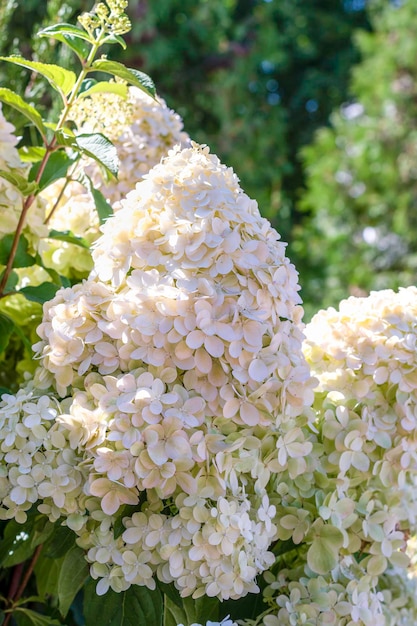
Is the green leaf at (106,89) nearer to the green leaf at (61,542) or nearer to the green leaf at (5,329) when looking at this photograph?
the green leaf at (5,329)

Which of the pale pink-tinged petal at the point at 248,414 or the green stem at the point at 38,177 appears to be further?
the green stem at the point at 38,177

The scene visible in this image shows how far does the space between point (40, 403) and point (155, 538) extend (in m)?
0.13

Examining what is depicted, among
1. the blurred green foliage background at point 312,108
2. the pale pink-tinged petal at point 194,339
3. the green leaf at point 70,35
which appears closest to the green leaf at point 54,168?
the green leaf at point 70,35

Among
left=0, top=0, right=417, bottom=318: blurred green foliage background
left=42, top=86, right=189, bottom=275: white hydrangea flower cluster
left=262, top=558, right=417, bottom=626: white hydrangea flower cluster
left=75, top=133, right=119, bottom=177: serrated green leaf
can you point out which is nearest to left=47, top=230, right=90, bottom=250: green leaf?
left=42, top=86, right=189, bottom=275: white hydrangea flower cluster

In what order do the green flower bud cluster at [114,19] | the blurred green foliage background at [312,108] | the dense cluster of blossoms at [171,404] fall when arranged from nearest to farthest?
the dense cluster of blossoms at [171,404] < the green flower bud cluster at [114,19] < the blurred green foliage background at [312,108]

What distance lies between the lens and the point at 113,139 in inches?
38.8

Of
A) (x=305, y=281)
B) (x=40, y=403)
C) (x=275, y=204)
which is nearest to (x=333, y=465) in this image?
(x=40, y=403)

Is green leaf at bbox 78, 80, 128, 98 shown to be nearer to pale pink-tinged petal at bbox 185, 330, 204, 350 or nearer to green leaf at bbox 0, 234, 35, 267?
green leaf at bbox 0, 234, 35, 267

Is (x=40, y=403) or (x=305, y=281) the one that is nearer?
(x=40, y=403)

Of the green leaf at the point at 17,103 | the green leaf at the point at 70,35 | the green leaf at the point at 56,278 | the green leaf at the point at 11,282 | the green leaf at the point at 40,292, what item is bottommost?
the green leaf at the point at 40,292

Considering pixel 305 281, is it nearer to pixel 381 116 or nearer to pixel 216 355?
pixel 381 116

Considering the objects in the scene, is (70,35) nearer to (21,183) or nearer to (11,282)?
(21,183)

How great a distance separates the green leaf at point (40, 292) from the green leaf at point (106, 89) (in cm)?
18

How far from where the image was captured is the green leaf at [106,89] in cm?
79
